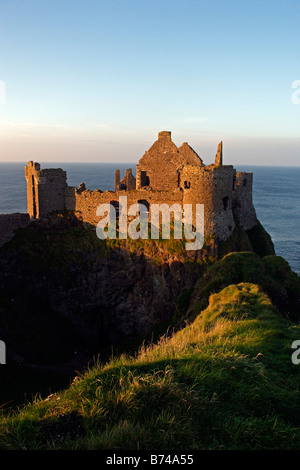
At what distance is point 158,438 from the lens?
4547 mm

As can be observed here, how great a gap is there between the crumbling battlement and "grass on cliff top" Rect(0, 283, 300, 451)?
22662 millimetres

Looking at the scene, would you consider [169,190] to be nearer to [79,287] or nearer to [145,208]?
[145,208]

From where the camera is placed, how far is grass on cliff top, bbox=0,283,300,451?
4.62m

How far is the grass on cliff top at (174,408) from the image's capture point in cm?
462

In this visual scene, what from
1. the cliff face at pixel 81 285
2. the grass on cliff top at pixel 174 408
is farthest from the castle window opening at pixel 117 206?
the grass on cliff top at pixel 174 408

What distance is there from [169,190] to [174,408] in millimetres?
26720

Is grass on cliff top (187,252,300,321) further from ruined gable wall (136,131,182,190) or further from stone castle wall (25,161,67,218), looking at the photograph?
stone castle wall (25,161,67,218)

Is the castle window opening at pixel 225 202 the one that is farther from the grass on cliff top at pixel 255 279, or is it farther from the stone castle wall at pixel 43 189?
the stone castle wall at pixel 43 189

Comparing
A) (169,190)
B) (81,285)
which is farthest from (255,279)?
(81,285)

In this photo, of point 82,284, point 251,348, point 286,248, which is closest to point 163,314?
point 82,284

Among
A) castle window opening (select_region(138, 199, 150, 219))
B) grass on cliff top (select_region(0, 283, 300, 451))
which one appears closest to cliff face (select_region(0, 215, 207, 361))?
castle window opening (select_region(138, 199, 150, 219))

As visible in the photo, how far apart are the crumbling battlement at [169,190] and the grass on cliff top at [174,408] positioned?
74.3ft

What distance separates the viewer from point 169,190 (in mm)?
30781

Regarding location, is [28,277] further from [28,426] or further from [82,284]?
[28,426]
